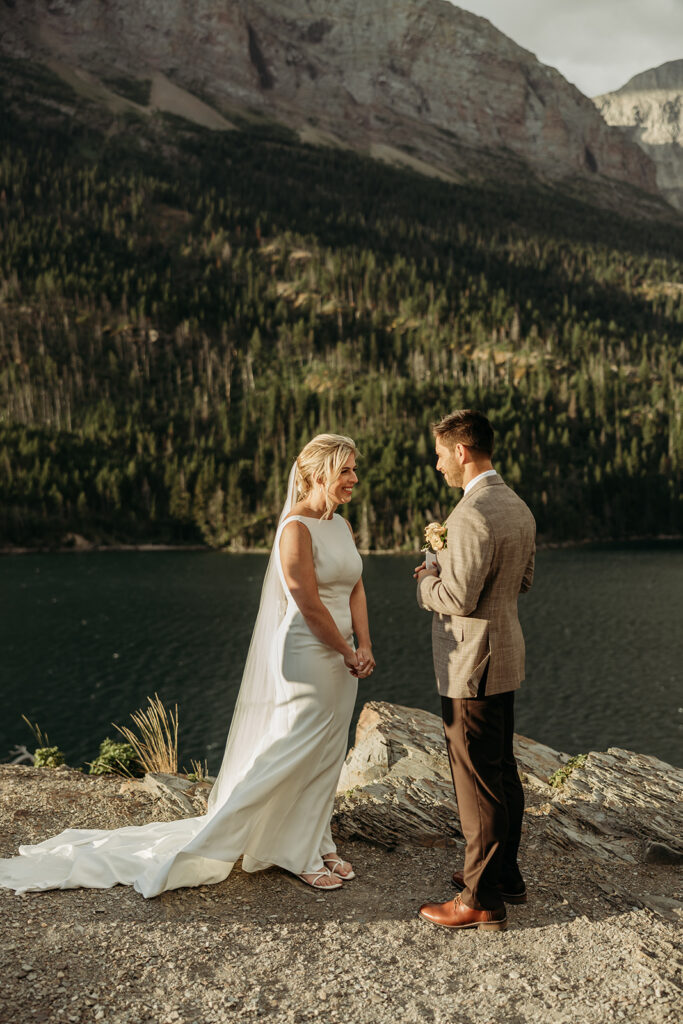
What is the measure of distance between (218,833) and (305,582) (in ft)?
6.03

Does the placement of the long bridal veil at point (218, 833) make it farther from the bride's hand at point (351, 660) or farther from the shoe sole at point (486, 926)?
the shoe sole at point (486, 926)

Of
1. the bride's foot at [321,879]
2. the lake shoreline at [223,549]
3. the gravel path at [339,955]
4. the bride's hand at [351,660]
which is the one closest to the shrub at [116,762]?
the gravel path at [339,955]

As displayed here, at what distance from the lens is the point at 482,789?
529 centimetres

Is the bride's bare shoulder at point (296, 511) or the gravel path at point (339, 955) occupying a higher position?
the bride's bare shoulder at point (296, 511)

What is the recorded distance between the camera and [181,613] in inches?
2395

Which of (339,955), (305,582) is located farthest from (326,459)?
(339,955)

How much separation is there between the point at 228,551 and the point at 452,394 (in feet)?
162

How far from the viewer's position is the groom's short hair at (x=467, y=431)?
5.25m

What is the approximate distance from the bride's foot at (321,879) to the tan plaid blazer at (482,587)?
1719 millimetres

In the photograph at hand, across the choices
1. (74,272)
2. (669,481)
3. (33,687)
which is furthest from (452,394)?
(33,687)

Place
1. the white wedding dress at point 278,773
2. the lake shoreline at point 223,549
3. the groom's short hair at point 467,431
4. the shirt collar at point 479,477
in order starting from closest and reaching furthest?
the groom's short hair at point 467,431 → the shirt collar at point 479,477 → the white wedding dress at point 278,773 → the lake shoreline at point 223,549

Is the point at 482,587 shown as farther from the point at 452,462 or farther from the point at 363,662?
the point at 363,662

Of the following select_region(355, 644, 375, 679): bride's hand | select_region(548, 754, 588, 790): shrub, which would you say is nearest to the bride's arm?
select_region(355, 644, 375, 679): bride's hand

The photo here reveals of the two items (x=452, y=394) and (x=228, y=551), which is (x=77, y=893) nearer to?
(x=228, y=551)
